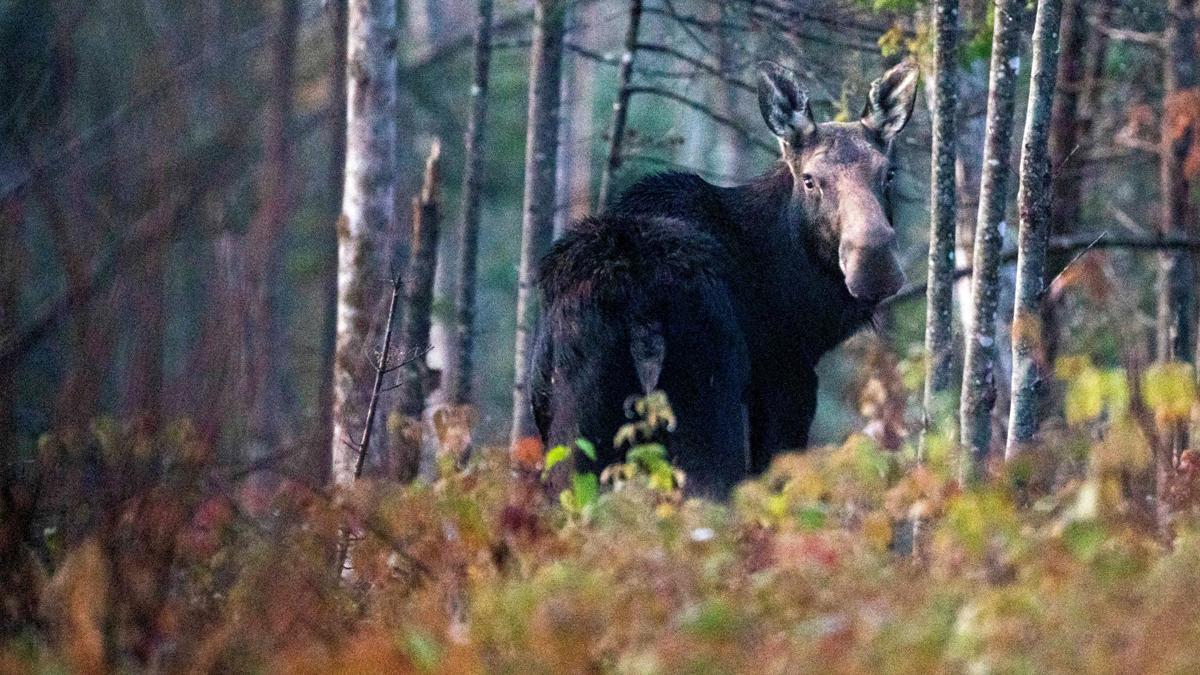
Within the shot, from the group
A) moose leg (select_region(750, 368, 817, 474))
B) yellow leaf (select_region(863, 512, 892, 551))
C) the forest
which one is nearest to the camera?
the forest

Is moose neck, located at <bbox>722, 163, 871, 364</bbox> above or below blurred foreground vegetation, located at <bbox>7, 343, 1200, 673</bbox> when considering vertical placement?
above

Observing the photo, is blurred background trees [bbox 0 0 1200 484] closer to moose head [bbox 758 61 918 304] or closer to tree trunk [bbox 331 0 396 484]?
tree trunk [bbox 331 0 396 484]

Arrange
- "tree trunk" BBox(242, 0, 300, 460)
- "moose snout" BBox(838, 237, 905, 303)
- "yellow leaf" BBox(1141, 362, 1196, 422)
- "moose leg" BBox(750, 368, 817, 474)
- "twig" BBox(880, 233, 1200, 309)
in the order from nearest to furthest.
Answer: "tree trunk" BBox(242, 0, 300, 460) < "yellow leaf" BBox(1141, 362, 1196, 422) < "moose snout" BBox(838, 237, 905, 303) < "moose leg" BBox(750, 368, 817, 474) < "twig" BBox(880, 233, 1200, 309)

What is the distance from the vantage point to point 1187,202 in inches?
512

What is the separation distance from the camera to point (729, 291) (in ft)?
25.1

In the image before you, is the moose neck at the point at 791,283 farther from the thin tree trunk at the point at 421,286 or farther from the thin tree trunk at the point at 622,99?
the thin tree trunk at the point at 622,99

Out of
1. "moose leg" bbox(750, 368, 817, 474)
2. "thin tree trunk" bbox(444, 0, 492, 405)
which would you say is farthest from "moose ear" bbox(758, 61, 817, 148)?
"thin tree trunk" bbox(444, 0, 492, 405)

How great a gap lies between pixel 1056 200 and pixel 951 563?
8.66 metres

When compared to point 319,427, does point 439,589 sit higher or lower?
lower

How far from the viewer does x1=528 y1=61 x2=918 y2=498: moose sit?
718 cm

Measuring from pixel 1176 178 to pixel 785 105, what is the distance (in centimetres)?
650

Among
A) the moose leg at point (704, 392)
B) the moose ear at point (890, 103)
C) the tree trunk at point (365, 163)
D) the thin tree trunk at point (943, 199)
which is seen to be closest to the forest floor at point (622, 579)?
the moose leg at point (704, 392)

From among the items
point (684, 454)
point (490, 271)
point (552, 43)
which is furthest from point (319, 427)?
point (490, 271)

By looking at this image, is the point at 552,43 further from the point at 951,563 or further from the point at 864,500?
the point at 951,563
